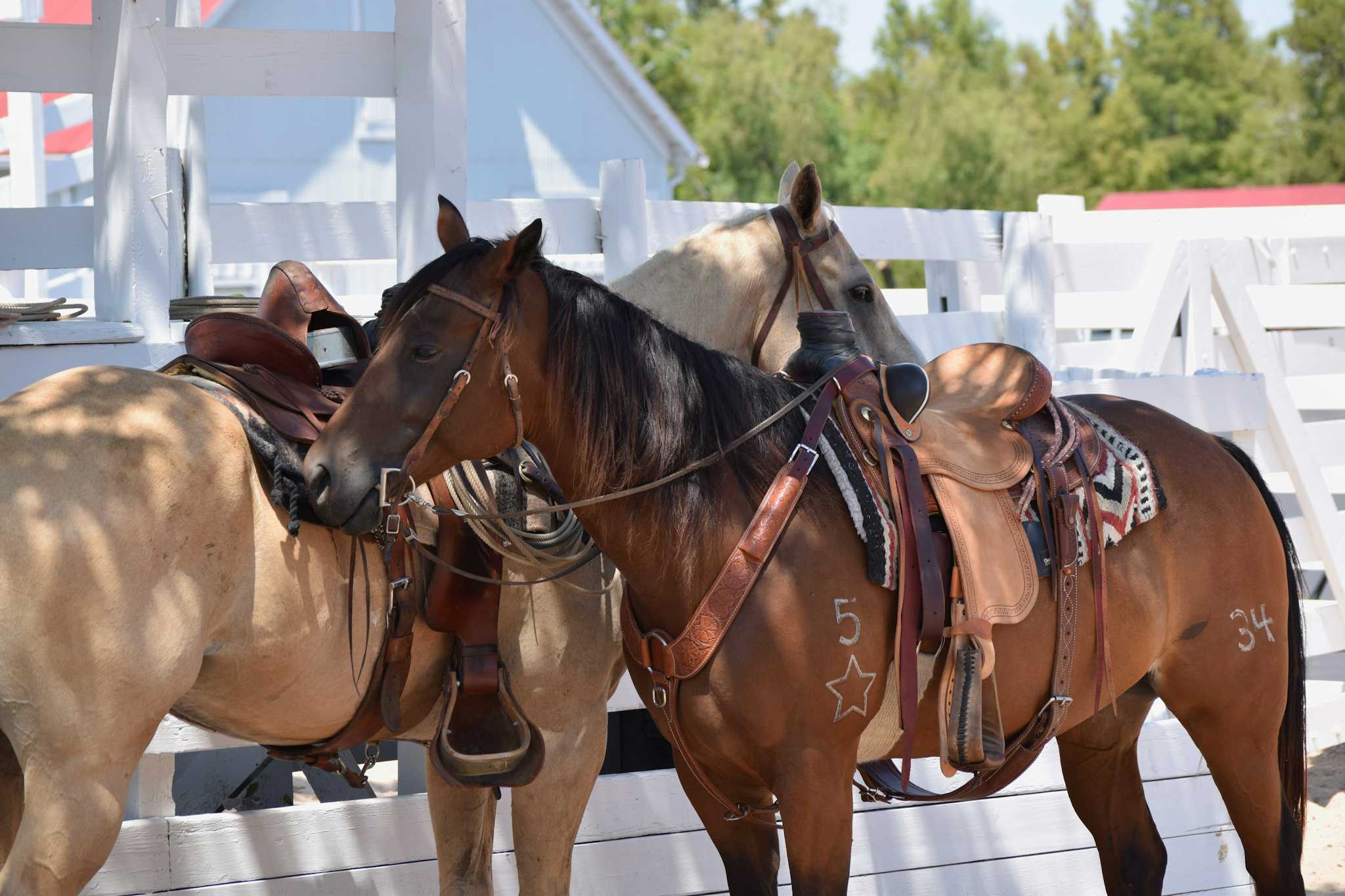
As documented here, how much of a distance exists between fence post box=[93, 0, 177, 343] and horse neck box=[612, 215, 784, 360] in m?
1.33

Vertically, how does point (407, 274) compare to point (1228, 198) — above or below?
below

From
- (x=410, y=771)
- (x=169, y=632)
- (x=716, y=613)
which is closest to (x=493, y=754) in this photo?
(x=716, y=613)

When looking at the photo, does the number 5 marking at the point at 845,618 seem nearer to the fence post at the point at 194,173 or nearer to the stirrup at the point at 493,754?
the stirrup at the point at 493,754

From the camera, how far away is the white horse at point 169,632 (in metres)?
2.22

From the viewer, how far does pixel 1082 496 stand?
304 centimetres

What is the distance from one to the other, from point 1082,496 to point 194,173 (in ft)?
12.9

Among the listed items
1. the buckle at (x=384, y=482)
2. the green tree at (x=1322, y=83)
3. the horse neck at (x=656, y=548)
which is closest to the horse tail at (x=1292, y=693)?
the horse neck at (x=656, y=548)

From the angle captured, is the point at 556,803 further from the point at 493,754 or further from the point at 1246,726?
the point at 1246,726

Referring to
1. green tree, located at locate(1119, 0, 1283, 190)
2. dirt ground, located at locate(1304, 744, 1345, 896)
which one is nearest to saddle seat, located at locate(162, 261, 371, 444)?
dirt ground, located at locate(1304, 744, 1345, 896)

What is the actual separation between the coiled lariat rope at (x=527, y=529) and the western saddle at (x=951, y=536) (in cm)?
32

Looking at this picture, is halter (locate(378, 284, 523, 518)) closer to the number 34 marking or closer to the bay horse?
the bay horse

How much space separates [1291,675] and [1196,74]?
40.8 meters

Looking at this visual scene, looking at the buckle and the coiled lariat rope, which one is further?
the coiled lariat rope

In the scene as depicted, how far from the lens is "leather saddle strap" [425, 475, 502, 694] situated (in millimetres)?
2941
